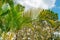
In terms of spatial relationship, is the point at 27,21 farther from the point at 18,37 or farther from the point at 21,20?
the point at 18,37

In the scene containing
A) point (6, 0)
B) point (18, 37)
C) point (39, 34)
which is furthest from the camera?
point (39, 34)

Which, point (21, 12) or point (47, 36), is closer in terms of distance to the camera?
point (21, 12)

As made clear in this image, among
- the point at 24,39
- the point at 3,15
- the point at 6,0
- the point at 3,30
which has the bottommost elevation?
the point at 24,39

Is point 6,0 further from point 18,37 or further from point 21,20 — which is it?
point 18,37

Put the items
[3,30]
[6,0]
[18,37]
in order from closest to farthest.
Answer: [6,0]
[3,30]
[18,37]

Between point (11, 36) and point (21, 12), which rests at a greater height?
point (21, 12)

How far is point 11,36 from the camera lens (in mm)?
12172

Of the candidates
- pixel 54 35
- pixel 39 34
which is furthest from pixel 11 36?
pixel 54 35

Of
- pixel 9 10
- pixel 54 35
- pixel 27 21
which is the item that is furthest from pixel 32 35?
pixel 9 10

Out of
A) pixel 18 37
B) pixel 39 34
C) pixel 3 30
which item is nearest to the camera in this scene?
pixel 3 30

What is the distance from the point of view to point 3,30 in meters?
11.6

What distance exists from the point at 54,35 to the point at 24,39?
2240 millimetres

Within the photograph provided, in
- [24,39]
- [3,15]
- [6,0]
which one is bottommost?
[24,39]

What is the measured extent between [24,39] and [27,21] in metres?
3.16
